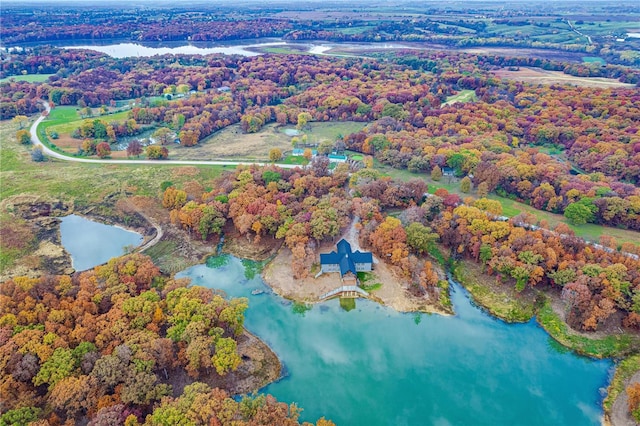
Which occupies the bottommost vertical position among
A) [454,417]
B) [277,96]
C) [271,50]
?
[454,417]

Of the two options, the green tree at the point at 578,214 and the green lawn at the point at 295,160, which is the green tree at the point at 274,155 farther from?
the green tree at the point at 578,214

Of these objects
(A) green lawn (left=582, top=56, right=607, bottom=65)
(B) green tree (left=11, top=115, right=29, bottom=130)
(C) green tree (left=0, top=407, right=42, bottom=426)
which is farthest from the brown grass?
(A) green lawn (left=582, top=56, right=607, bottom=65)

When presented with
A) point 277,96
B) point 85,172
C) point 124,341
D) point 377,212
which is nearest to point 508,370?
point 377,212

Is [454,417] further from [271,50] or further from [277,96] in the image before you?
[271,50]

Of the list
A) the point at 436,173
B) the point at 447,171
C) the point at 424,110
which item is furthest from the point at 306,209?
the point at 424,110

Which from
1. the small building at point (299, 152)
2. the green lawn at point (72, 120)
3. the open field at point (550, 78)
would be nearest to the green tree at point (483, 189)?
the small building at point (299, 152)

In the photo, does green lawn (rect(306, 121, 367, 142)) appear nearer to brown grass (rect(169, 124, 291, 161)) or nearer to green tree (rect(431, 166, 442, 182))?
brown grass (rect(169, 124, 291, 161))
